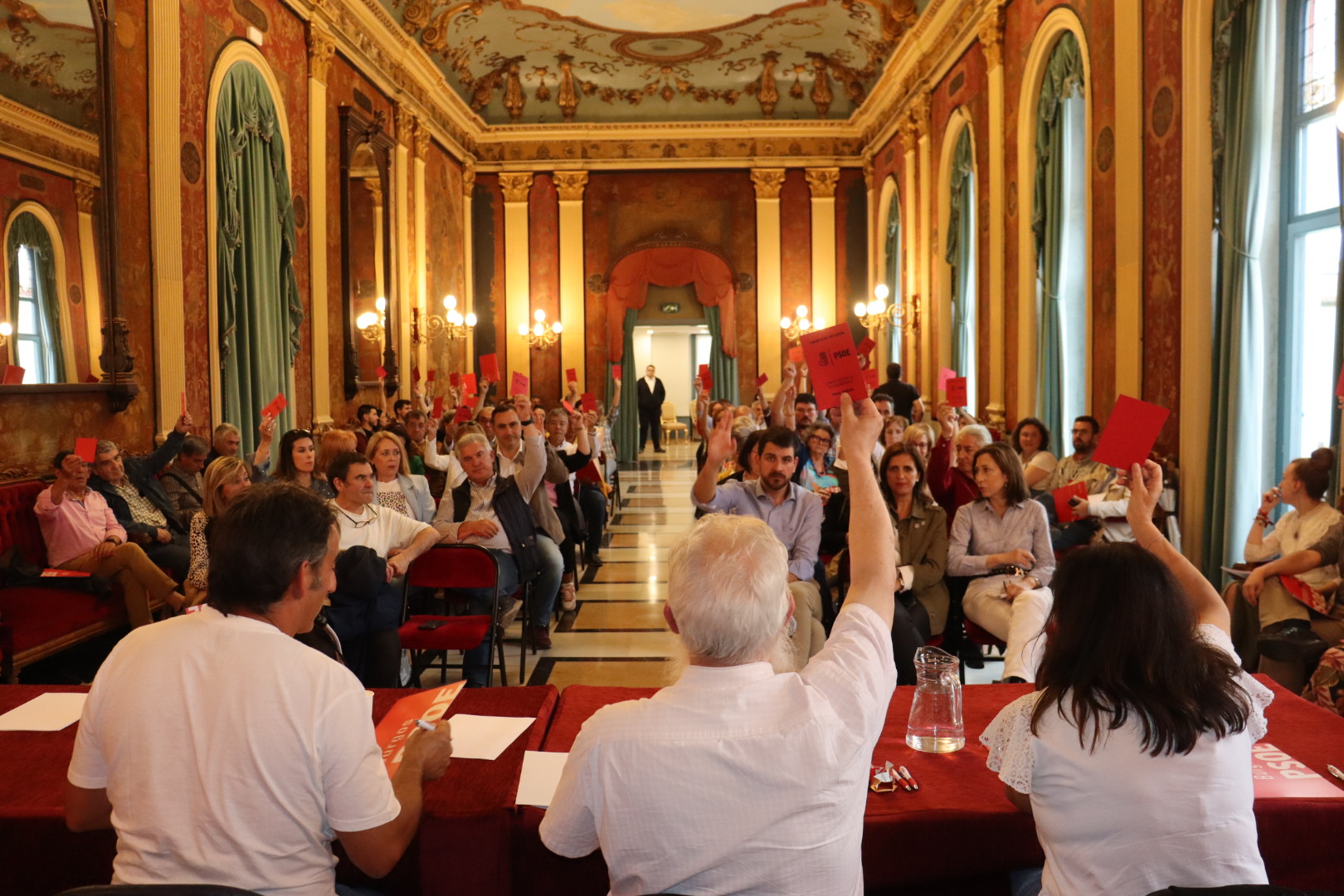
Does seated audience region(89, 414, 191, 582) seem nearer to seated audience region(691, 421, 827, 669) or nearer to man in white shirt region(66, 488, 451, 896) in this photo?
seated audience region(691, 421, 827, 669)

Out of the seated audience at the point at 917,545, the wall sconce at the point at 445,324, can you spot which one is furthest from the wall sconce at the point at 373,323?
the seated audience at the point at 917,545

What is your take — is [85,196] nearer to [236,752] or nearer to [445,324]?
[236,752]

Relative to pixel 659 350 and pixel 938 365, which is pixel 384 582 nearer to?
pixel 938 365

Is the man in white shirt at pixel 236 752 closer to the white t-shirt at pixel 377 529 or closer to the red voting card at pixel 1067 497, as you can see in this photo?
the white t-shirt at pixel 377 529

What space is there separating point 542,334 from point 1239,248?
41.9 feet

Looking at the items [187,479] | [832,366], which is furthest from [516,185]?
[832,366]

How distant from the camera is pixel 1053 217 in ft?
27.3

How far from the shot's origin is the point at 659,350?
→ 82.2ft

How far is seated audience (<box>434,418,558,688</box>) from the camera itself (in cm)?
533

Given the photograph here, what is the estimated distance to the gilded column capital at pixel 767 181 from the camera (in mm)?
17297

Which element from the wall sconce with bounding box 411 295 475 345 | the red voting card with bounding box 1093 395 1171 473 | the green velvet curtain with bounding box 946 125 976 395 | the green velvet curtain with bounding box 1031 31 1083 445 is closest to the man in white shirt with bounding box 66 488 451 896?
the red voting card with bounding box 1093 395 1171 473

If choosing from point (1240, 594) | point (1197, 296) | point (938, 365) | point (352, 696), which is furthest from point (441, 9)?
point (352, 696)

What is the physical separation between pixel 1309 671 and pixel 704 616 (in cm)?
369

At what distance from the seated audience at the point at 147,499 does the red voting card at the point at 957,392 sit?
16.6 feet
